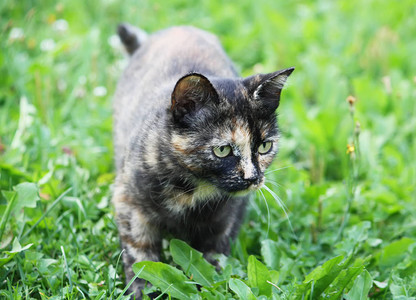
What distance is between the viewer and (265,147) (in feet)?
8.87

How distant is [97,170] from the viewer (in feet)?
12.7

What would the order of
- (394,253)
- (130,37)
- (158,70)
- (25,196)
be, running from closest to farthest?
(25,196)
(394,253)
(158,70)
(130,37)

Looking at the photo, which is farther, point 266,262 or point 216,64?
point 216,64

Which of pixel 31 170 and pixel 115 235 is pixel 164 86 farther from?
pixel 31 170

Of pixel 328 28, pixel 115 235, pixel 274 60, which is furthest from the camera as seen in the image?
pixel 328 28

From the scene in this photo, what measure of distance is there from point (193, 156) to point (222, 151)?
14 cm

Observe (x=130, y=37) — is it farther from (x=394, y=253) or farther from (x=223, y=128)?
(x=394, y=253)

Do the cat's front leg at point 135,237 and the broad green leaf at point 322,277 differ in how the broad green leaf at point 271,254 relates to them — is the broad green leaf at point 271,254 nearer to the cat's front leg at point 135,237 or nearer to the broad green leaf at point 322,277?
the broad green leaf at point 322,277

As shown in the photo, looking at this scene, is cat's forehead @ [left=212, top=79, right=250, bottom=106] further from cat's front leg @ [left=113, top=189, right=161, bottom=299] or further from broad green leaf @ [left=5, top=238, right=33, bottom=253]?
broad green leaf @ [left=5, top=238, right=33, bottom=253]

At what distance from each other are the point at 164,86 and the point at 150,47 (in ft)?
2.92

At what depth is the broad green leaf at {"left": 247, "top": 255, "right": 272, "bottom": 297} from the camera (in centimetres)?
258

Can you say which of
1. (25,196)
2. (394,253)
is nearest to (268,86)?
(394,253)

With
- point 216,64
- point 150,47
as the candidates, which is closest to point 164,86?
point 216,64

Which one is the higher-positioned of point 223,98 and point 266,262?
point 223,98
